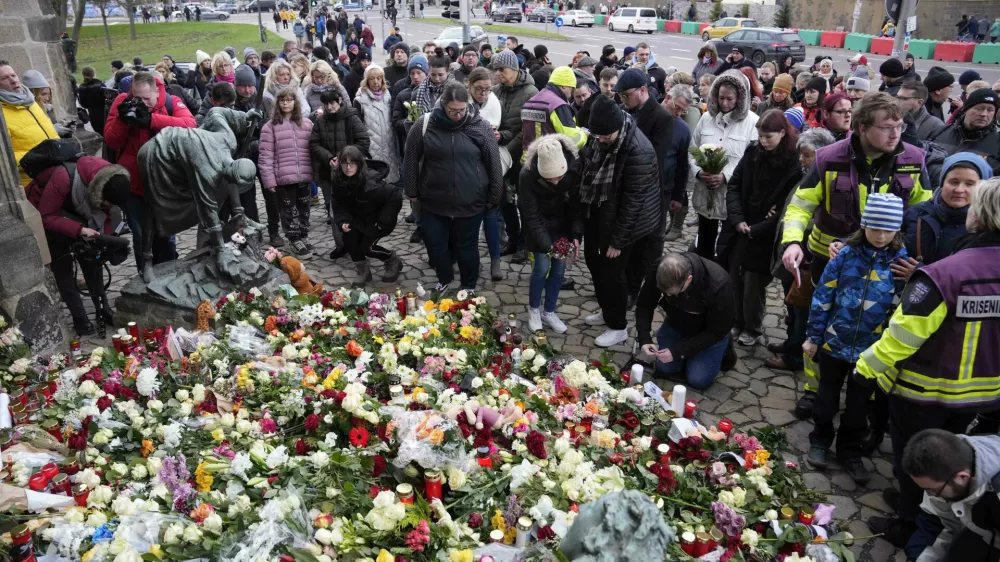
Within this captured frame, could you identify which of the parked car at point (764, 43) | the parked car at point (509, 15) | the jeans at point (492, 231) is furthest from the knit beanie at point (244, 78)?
the parked car at point (509, 15)

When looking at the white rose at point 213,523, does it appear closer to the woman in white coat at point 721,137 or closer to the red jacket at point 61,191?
the red jacket at point 61,191

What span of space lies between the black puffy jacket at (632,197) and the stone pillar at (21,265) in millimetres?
4247

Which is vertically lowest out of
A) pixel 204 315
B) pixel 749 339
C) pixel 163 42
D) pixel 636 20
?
pixel 749 339

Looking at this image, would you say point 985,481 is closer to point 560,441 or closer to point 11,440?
point 560,441

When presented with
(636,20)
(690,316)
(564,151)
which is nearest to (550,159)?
(564,151)

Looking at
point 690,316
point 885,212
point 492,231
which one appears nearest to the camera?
point 885,212

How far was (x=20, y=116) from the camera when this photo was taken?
5.46 metres

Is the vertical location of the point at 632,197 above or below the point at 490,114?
below

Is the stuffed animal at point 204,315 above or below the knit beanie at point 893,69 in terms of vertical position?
below

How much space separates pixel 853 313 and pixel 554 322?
252 centimetres

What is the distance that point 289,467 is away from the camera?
10.6 ft

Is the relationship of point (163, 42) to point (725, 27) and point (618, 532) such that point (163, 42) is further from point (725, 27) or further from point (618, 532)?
point (618, 532)

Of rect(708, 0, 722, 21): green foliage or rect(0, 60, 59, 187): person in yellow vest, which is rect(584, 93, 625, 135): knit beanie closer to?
rect(0, 60, 59, 187): person in yellow vest

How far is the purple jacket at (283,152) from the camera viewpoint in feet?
23.4
